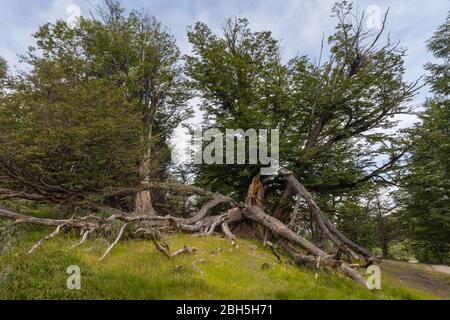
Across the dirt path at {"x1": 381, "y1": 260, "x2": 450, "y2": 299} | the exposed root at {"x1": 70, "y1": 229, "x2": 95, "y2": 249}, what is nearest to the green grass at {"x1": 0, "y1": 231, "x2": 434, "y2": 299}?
the exposed root at {"x1": 70, "y1": 229, "x2": 95, "y2": 249}

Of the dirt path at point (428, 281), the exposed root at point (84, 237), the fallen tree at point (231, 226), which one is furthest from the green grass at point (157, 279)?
the dirt path at point (428, 281)

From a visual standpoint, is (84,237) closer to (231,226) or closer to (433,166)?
(231,226)

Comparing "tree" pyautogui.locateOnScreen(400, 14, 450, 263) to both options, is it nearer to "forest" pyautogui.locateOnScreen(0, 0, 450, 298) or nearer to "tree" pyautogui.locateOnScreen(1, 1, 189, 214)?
"forest" pyautogui.locateOnScreen(0, 0, 450, 298)

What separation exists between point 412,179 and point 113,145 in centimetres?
1265

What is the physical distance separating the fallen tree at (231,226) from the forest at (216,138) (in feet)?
0.20

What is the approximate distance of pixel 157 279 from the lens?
4875 millimetres

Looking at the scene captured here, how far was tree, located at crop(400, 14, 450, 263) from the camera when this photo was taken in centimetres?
1092

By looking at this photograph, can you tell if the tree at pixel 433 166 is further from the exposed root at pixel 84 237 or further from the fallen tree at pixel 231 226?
the exposed root at pixel 84 237

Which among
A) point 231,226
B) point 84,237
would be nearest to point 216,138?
point 231,226

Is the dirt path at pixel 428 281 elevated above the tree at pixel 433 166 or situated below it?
below

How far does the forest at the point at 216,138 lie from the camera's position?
901 centimetres

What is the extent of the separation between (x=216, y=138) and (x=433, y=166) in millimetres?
9580
